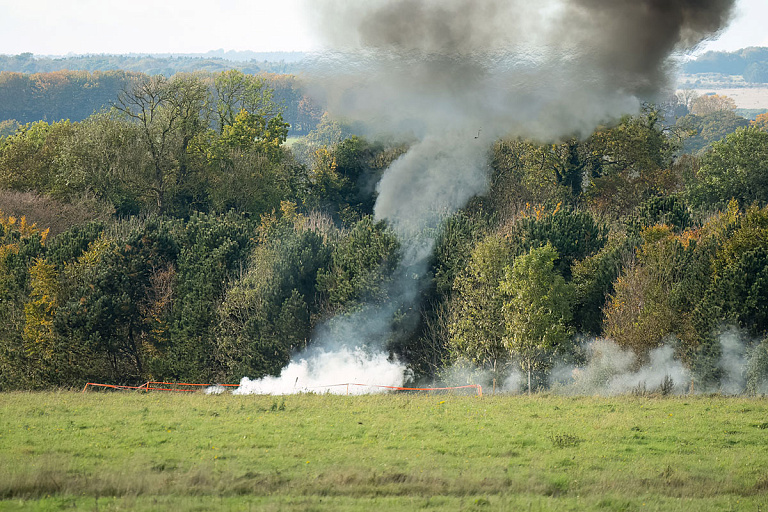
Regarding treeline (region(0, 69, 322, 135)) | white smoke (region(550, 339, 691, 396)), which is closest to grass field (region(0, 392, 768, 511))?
white smoke (region(550, 339, 691, 396))

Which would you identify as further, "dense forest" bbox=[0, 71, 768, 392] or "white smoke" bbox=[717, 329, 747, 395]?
"dense forest" bbox=[0, 71, 768, 392]

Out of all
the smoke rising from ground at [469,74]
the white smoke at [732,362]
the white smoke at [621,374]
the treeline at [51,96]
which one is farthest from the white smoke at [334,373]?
the treeline at [51,96]

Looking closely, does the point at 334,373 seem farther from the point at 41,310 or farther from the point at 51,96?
the point at 51,96

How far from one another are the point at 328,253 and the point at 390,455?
101 feet

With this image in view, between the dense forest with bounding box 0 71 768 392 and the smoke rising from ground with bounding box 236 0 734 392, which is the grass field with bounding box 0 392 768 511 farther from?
the smoke rising from ground with bounding box 236 0 734 392

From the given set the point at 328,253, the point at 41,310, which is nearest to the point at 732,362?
the point at 328,253

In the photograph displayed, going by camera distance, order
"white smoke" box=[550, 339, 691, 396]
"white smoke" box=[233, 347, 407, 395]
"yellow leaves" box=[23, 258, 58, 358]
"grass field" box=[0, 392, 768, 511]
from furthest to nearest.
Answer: "yellow leaves" box=[23, 258, 58, 358], "white smoke" box=[233, 347, 407, 395], "white smoke" box=[550, 339, 691, 396], "grass field" box=[0, 392, 768, 511]

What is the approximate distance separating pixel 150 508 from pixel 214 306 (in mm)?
33348

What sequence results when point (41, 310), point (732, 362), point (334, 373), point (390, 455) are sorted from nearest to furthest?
point (390, 455) → point (732, 362) → point (334, 373) → point (41, 310)

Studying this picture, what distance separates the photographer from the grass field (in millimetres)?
19781

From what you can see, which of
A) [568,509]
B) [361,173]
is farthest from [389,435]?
[361,173]

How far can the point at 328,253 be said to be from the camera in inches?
2115

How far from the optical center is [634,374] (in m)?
40.4

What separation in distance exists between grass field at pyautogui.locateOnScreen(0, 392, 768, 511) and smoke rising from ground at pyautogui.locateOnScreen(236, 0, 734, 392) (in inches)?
681
